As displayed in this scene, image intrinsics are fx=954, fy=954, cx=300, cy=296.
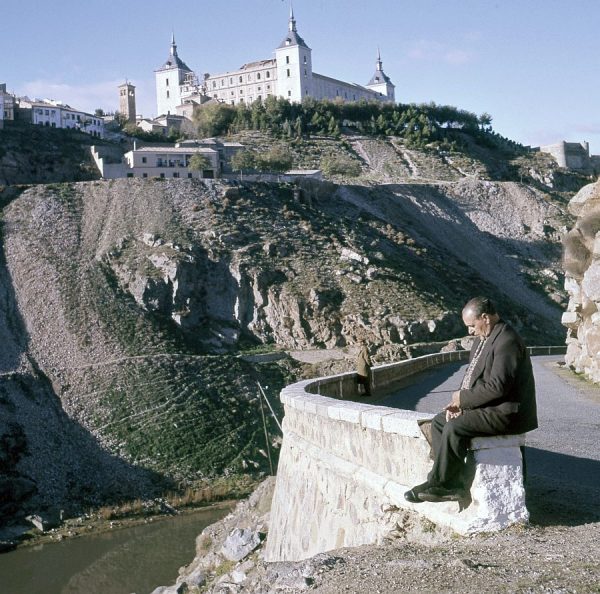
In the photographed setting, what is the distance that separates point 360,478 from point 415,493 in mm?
1634

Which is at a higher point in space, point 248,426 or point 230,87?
point 230,87

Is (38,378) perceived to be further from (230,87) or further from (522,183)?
(230,87)

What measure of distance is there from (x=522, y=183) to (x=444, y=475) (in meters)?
87.5

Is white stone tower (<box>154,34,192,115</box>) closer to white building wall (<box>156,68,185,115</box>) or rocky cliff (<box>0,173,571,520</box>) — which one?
white building wall (<box>156,68,185,115</box>)

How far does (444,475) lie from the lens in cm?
670

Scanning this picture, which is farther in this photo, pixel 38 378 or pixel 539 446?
pixel 38 378

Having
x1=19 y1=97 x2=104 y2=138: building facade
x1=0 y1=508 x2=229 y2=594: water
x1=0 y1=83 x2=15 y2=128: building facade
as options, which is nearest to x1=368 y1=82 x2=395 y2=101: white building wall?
x1=19 y1=97 x2=104 y2=138: building facade

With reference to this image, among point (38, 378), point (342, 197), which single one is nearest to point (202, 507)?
point (38, 378)

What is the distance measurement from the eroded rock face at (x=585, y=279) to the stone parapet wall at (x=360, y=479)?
9.01 meters

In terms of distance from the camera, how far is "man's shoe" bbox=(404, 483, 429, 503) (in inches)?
271

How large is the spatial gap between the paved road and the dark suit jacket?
0.92m

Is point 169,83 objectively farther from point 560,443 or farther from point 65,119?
point 560,443

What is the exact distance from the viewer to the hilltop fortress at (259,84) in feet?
401

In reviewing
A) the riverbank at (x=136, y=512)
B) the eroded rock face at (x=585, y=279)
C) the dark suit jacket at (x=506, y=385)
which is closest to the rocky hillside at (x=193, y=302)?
the riverbank at (x=136, y=512)
